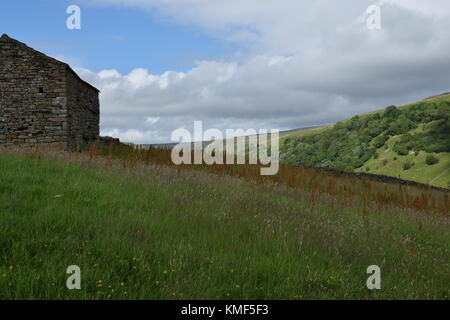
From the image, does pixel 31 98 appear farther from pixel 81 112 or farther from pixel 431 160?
pixel 431 160

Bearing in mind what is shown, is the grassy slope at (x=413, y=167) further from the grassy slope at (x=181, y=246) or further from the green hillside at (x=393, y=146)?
the grassy slope at (x=181, y=246)

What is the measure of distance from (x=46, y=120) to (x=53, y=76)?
6.82ft

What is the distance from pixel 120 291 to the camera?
10.8ft

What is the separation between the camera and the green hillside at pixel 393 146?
105 metres

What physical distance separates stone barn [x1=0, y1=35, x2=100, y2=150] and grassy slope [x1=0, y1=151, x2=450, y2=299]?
9.42 metres

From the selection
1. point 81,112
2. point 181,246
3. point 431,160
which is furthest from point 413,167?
point 181,246

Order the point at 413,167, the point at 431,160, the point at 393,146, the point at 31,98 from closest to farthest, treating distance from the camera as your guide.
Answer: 1. the point at 31,98
2. the point at 431,160
3. the point at 413,167
4. the point at 393,146

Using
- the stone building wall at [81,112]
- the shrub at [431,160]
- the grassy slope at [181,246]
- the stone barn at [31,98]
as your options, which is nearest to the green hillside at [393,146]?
the shrub at [431,160]

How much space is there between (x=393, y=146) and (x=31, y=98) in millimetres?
121483

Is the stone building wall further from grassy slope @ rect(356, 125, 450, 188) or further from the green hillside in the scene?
grassy slope @ rect(356, 125, 450, 188)

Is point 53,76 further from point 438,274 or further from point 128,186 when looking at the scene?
point 438,274

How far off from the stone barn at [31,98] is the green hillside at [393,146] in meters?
83.9

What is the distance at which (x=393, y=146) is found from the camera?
118 m
